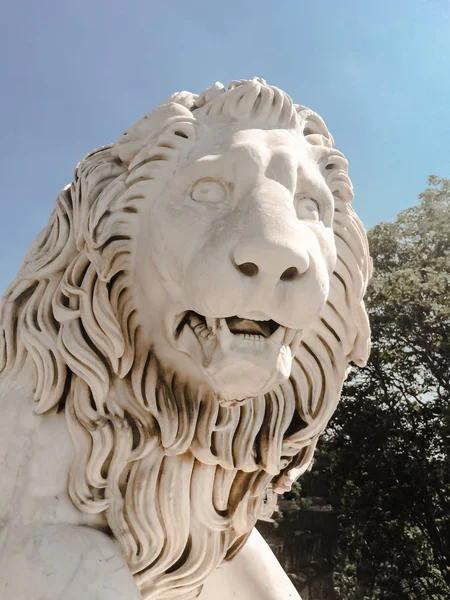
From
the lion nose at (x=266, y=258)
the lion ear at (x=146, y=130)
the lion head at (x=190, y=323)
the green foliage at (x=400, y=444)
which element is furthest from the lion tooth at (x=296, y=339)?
the green foliage at (x=400, y=444)

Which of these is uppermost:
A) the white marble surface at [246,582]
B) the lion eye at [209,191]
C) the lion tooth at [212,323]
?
the lion eye at [209,191]

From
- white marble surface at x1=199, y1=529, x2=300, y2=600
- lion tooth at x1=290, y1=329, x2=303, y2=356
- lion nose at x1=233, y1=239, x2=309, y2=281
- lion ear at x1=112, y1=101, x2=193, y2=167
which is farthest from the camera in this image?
white marble surface at x1=199, y1=529, x2=300, y2=600

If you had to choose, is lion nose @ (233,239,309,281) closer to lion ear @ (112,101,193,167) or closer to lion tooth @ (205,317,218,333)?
lion tooth @ (205,317,218,333)

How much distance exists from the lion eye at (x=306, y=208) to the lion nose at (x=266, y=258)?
19cm

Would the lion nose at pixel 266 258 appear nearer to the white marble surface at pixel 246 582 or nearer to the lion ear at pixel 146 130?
the lion ear at pixel 146 130

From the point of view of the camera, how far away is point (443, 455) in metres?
7.06

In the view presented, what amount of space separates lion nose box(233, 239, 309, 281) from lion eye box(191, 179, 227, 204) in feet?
0.56

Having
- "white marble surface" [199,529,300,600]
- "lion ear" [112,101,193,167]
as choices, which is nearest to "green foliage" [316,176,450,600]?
"white marble surface" [199,529,300,600]

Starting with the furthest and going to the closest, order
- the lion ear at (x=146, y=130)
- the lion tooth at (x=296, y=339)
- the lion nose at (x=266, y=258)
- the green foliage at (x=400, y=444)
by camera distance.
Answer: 1. the green foliage at (x=400, y=444)
2. the lion ear at (x=146, y=130)
3. the lion tooth at (x=296, y=339)
4. the lion nose at (x=266, y=258)

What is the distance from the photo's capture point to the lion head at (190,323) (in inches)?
36.2

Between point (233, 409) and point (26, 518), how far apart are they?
40 cm

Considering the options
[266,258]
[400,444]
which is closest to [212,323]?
[266,258]

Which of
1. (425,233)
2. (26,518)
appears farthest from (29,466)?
(425,233)

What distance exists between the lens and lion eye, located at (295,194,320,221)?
3.45 feet
